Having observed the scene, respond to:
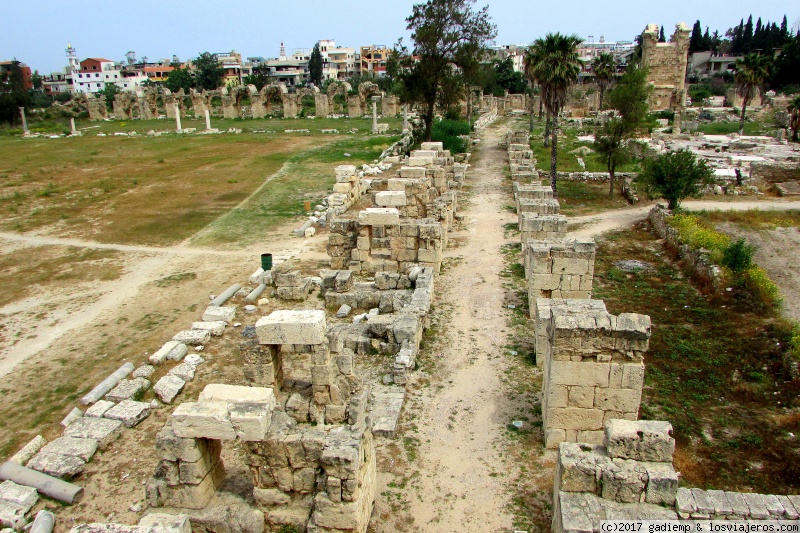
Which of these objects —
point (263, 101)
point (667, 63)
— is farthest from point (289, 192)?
point (667, 63)

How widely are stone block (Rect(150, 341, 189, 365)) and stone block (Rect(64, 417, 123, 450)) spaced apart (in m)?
2.38

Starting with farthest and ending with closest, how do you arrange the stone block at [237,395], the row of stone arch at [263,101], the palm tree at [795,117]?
the row of stone arch at [263,101] < the palm tree at [795,117] < the stone block at [237,395]

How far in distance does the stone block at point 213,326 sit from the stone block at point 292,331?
5.66 metres

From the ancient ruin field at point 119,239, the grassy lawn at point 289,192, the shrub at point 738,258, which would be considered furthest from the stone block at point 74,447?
the shrub at point 738,258

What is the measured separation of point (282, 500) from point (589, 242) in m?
8.81

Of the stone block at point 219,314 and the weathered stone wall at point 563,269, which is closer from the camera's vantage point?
the weathered stone wall at point 563,269

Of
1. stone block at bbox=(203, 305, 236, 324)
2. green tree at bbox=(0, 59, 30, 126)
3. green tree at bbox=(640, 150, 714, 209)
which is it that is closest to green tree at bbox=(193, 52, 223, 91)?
green tree at bbox=(0, 59, 30, 126)

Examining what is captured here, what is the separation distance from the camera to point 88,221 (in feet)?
83.9

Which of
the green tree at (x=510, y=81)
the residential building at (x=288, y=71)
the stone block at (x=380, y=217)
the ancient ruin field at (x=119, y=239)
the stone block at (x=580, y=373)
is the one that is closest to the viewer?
the stone block at (x=580, y=373)

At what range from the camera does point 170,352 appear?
12.9 metres

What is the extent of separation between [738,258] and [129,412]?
15555mm

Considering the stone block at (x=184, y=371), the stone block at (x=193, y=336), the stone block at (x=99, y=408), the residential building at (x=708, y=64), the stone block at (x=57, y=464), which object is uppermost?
the residential building at (x=708, y=64)

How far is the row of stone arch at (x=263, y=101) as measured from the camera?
67.0 m

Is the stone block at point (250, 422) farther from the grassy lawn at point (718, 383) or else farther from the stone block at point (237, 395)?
the grassy lawn at point (718, 383)
